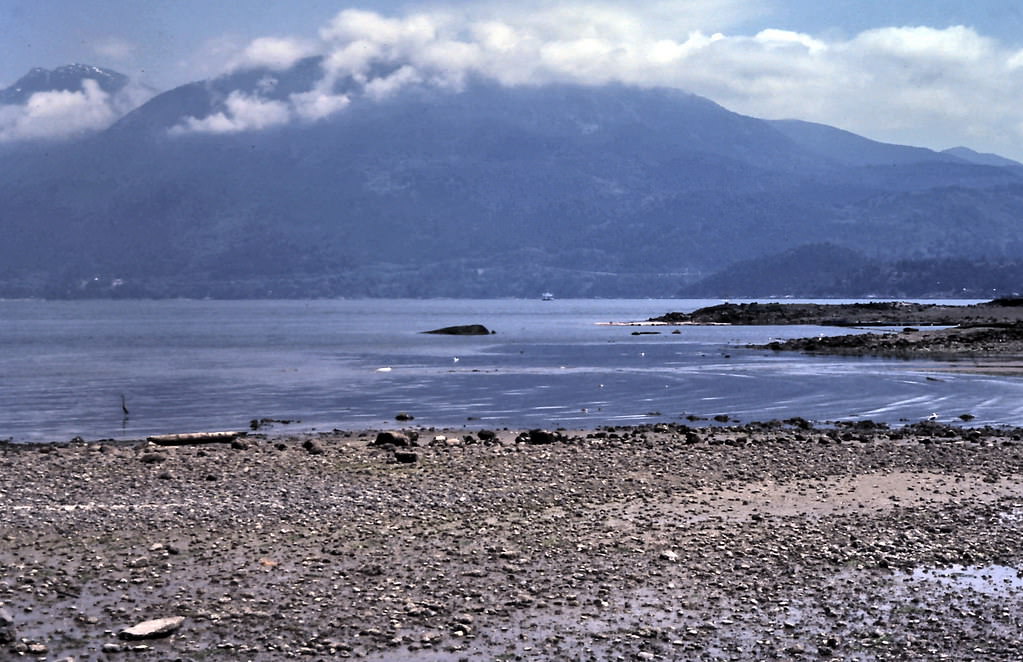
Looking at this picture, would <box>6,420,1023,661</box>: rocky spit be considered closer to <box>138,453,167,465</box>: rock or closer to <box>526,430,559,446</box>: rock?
<box>138,453,167,465</box>: rock

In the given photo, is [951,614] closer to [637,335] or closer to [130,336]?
[637,335]

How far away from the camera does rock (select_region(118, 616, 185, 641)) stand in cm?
1261

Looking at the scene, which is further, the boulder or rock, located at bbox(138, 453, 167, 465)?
the boulder

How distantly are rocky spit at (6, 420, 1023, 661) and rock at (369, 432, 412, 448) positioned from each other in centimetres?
244

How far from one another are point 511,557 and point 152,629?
18.1 ft

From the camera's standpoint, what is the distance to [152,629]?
1270 centimetres

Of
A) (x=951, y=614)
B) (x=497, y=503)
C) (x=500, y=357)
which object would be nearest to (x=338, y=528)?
(x=497, y=503)

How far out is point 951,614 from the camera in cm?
1370

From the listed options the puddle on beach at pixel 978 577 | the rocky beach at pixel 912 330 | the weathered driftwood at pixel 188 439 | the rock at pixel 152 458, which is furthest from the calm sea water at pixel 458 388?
the puddle on beach at pixel 978 577

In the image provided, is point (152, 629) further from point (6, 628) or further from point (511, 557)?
point (511, 557)

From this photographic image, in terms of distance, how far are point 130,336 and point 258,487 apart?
112 m

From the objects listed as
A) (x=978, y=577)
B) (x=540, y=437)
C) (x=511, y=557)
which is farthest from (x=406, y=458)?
(x=978, y=577)

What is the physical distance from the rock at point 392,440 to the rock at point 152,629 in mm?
15684

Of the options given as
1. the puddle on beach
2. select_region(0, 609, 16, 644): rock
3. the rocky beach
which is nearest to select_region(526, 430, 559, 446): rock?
the puddle on beach
